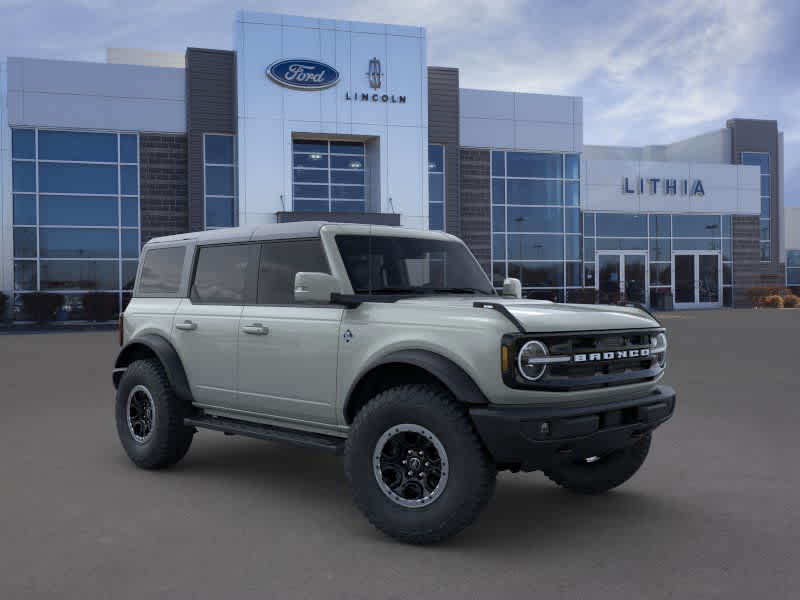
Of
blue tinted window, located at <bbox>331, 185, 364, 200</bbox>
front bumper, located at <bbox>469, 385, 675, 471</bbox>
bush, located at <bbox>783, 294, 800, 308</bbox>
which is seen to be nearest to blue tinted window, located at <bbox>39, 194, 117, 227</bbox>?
blue tinted window, located at <bbox>331, 185, 364, 200</bbox>

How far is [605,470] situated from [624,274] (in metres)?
35.9

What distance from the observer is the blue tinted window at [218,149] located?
29.7m

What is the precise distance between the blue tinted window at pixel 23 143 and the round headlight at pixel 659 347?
27709 mm

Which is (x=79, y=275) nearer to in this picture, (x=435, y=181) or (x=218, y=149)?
(x=218, y=149)

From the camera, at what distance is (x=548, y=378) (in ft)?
15.2

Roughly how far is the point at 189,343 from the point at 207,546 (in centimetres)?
224

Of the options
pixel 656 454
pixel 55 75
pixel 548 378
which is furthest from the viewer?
pixel 55 75

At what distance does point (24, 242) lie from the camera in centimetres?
2858

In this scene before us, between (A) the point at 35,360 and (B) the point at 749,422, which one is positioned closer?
(B) the point at 749,422

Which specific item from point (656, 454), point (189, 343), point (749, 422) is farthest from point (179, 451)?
point (749, 422)

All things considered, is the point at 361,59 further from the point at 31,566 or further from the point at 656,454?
the point at 31,566

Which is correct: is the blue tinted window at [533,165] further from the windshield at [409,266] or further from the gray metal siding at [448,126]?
the windshield at [409,266]

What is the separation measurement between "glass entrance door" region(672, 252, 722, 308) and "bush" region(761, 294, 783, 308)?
2237 mm

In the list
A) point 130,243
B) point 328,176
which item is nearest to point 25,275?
point 130,243
